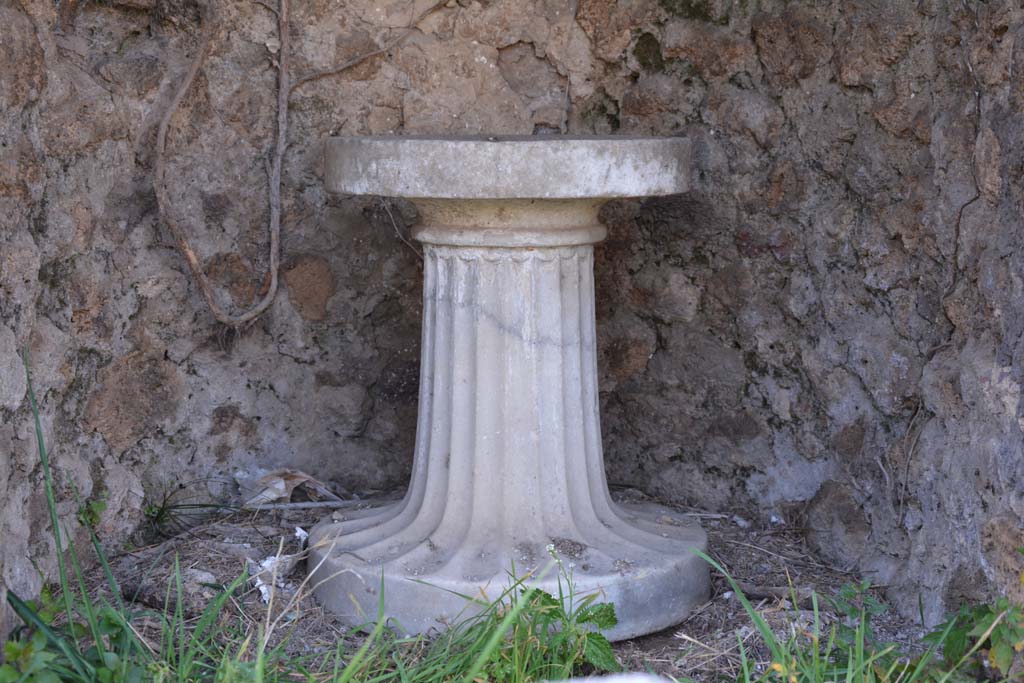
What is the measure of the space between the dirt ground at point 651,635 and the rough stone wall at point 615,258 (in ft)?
0.34

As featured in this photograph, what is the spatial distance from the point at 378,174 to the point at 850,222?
4.04 ft

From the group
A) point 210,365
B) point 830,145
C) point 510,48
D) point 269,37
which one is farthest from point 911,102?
point 210,365

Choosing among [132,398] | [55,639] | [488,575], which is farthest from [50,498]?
[488,575]

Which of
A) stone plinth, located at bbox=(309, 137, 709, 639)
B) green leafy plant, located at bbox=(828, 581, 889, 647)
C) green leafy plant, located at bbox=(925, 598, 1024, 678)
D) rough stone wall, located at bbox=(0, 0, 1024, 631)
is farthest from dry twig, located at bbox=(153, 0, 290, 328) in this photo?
green leafy plant, located at bbox=(925, 598, 1024, 678)

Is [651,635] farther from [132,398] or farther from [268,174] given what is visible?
[268,174]

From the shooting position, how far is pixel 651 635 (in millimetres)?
2580

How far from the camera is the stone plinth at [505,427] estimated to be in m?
2.46

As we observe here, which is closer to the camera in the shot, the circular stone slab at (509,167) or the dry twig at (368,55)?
the circular stone slab at (509,167)

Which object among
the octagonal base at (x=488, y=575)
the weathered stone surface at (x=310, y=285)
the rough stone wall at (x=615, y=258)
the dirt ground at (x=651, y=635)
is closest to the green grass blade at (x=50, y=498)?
the rough stone wall at (x=615, y=258)

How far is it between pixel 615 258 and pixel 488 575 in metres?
1.12

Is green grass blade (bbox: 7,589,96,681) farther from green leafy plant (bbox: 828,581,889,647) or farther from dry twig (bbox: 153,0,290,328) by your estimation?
green leafy plant (bbox: 828,581,889,647)

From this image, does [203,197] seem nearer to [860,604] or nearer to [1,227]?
[1,227]

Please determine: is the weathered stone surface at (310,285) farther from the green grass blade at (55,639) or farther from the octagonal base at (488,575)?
the green grass blade at (55,639)

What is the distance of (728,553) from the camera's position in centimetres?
293
